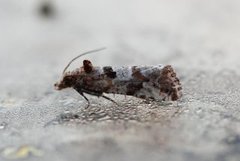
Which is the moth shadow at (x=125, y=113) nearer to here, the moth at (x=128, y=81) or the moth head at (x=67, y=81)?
the moth at (x=128, y=81)

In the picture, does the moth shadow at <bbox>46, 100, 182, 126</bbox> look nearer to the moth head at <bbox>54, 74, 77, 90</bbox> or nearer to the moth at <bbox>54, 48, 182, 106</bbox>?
the moth at <bbox>54, 48, 182, 106</bbox>

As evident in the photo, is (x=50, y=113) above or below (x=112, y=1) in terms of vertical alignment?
below

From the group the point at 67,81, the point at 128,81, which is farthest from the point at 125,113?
the point at 67,81

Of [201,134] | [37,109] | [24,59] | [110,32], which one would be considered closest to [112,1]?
[110,32]

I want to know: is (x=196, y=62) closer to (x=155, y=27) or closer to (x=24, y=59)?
(x=155, y=27)

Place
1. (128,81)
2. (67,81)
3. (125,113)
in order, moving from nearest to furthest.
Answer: (125,113) < (128,81) < (67,81)

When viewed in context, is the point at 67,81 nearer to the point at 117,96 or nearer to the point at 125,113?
the point at 117,96

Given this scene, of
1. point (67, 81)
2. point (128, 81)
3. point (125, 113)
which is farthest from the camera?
point (67, 81)
